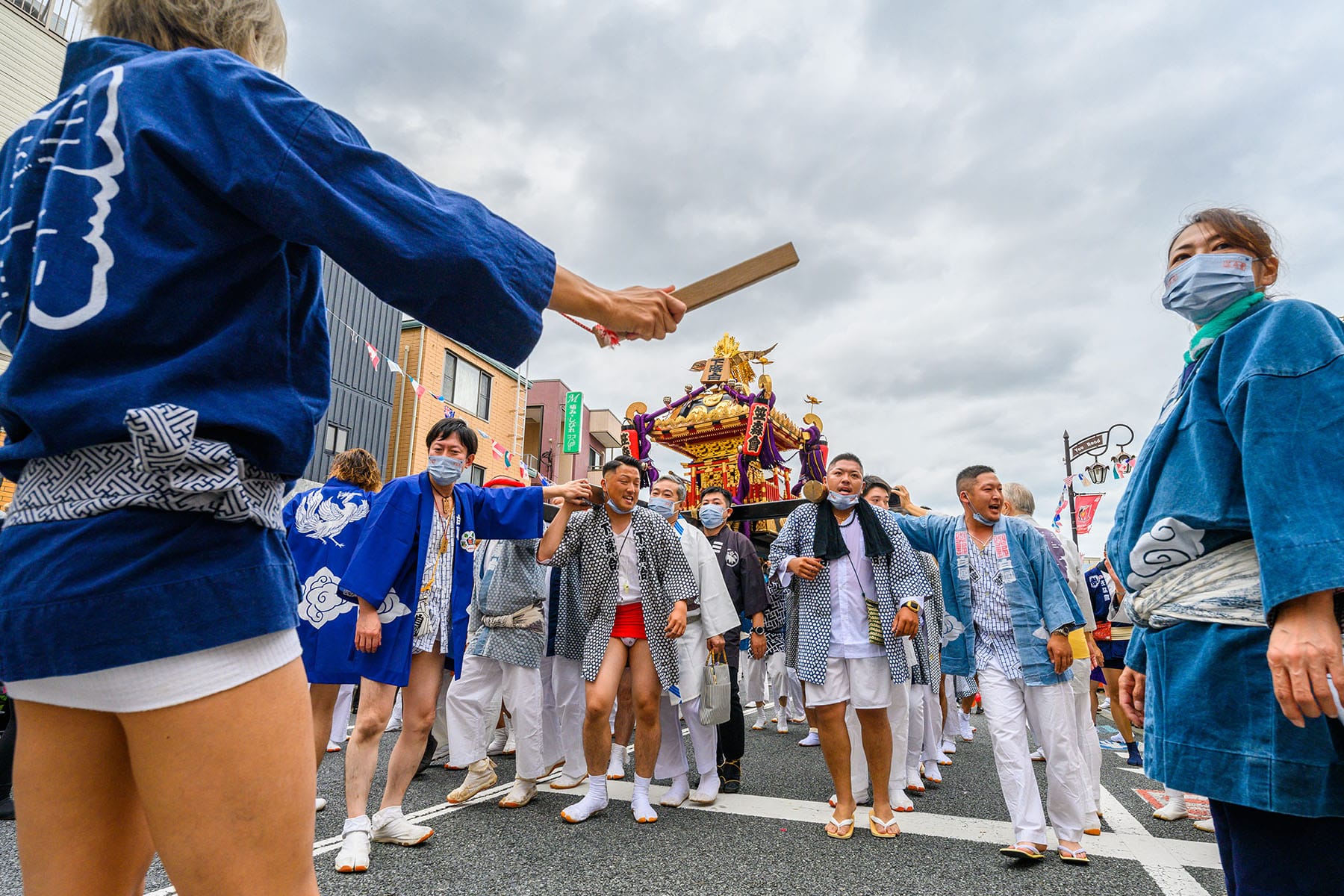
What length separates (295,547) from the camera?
4.46 meters

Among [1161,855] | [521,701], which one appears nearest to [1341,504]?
[1161,855]

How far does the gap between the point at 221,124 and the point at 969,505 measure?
4675 millimetres

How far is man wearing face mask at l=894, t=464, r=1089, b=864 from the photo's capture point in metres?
3.74

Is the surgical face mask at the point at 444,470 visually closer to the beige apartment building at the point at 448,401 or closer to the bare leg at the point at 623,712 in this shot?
the bare leg at the point at 623,712

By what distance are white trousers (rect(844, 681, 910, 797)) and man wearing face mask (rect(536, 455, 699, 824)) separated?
1.31 metres

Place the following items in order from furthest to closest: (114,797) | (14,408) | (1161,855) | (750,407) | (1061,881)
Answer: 1. (750,407)
2. (1161,855)
3. (1061,881)
4. (114,797)
5. (14,408)

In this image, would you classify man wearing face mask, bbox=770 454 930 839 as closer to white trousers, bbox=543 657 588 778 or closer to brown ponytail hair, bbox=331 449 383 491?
white trousers, bbox=543 657 588 778

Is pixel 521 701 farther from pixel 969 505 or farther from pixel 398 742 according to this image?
pixel 969 505

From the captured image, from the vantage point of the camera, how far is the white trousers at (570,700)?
5363 millimetres

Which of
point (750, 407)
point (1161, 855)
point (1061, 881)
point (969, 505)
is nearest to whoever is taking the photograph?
point (1061, 881)

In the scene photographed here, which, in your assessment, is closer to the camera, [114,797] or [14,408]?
[14,408]

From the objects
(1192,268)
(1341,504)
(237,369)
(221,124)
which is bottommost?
(1341,504)

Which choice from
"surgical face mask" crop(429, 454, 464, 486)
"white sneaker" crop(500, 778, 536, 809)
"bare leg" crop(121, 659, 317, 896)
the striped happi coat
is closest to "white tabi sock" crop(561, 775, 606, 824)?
"white sneaker" crop(500, 778, 536, 809)

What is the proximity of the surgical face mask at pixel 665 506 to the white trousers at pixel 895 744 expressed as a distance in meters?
2.36
